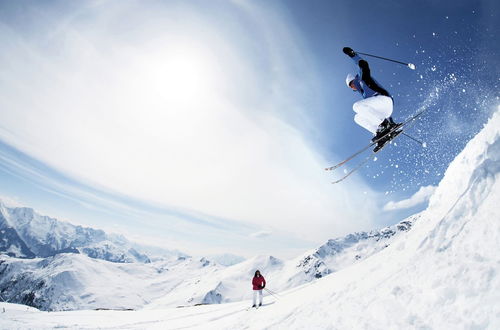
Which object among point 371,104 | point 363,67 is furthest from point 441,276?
point 363,67

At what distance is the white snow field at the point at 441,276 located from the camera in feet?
16.5

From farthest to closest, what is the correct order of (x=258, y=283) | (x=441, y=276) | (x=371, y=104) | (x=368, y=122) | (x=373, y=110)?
(x=258, y=283) → (x=368, y=122) → (x=373, y=110) → (x=371, y=104) → (x=441, y=276)

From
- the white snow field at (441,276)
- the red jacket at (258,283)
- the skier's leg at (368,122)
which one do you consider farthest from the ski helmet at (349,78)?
the red jacket at (258,283)

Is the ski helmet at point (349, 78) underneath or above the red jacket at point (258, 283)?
above

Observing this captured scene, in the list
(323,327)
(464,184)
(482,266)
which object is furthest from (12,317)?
(464,184)

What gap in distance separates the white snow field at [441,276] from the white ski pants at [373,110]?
3.39 meters

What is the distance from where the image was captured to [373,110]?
461 inches

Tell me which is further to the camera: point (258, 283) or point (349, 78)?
point (258, 283)

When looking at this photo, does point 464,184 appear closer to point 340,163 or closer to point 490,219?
point 490,219

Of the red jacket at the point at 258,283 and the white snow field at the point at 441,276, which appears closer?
the white snow field at the point at 441,276

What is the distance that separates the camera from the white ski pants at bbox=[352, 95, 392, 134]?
11.4 meters

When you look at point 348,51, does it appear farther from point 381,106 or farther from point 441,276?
point 441,276

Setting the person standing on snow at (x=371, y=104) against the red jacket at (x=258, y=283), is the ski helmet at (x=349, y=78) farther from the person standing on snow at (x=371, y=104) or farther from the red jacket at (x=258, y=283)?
the red jacket at (x=258, y=283)

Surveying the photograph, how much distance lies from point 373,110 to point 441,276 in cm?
760
